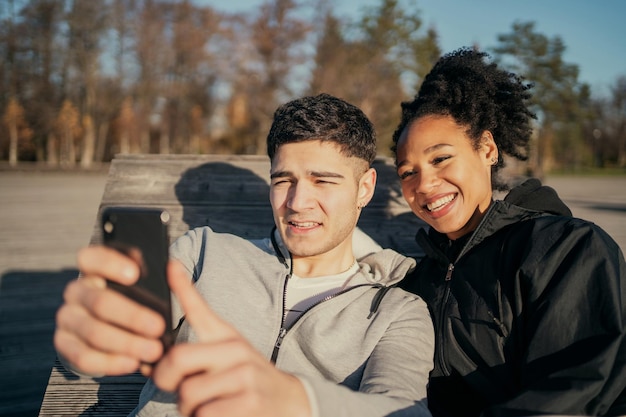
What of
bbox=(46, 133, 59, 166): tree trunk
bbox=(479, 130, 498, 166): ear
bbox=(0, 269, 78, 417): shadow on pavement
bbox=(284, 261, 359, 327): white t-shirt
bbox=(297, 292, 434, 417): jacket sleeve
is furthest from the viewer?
bbox=(46, 133, 59, 166): tree trunk

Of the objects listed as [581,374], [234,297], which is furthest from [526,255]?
[234,297]

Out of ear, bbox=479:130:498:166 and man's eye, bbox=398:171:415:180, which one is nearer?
man's eye, bbox=398:171:415:180

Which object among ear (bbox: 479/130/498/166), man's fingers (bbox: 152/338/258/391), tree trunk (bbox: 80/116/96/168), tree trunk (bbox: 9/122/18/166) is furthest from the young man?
tree trunk (bbox: 80/116/96/168)

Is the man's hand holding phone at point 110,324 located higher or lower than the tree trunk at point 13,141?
higher

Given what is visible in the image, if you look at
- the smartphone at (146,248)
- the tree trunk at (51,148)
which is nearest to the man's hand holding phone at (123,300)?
the smartphone at (146,248)

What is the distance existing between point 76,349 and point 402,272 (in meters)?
1.68

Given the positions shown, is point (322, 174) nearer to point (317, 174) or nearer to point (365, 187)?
point (317, 174)

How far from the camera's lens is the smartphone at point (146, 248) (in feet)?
3.09

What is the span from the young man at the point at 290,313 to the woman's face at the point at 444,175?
0.22 meters

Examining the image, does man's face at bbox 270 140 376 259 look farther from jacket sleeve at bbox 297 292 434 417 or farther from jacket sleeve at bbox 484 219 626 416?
jacket sleeve at bbox 484 219 626 416

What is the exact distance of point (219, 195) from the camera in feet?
11.9

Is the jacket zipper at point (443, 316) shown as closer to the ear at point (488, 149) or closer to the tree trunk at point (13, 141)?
the ear at point (488, 149)

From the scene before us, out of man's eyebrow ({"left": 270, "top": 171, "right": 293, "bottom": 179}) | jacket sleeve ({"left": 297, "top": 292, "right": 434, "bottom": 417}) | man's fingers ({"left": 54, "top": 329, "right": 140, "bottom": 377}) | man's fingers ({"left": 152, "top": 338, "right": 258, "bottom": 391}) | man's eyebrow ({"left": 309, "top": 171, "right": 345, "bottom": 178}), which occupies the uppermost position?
man's eyebrow ({"left": 309, "top": 171, "right": 345, "bottom": 178})

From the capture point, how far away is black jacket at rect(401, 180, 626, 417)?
1.59 metres
